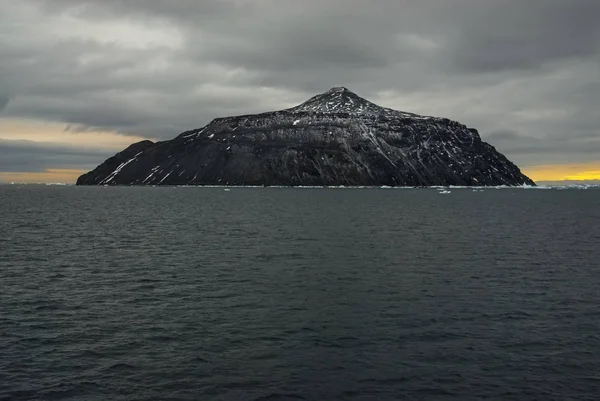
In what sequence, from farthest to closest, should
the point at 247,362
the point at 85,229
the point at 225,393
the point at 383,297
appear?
the point at 85,229 < the point at 383,297 < the point at 247,362 < the point at 225,393

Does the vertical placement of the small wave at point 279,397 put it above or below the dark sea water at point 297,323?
below

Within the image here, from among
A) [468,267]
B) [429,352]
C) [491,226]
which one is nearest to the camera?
[429,352]

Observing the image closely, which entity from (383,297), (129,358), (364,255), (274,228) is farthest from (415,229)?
(129,358)

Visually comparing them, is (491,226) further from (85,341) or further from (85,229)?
(85,341)

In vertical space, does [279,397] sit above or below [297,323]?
below

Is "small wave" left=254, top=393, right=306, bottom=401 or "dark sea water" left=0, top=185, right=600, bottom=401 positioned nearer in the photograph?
"small wave" left=254, top=393, right=306, bottom=401

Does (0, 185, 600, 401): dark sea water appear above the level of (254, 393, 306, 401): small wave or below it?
above

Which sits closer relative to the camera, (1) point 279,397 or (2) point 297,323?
(1) point 279,397

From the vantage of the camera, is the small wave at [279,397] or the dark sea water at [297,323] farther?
the dark sea water at [297,323]
